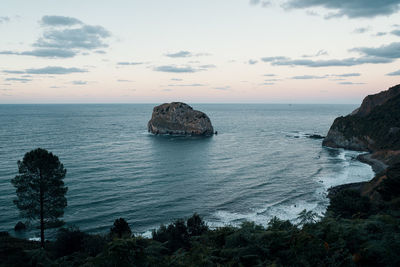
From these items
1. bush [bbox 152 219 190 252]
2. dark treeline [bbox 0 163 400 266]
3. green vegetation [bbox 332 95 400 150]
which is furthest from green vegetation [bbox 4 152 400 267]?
green vegetation [bbox 332 95 400 150]

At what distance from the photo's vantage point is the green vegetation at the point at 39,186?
3103 cm

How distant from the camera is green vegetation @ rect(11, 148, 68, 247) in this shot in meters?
31.0

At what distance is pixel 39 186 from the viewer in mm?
31281

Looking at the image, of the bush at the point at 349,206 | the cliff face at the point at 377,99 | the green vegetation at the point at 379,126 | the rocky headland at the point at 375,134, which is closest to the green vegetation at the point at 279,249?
the bush at the point at 349,206

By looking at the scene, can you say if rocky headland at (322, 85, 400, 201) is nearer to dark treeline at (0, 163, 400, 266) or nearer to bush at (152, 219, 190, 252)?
bush at (152, 219, 190, 252)

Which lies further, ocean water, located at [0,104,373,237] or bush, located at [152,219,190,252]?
ocean water, located at [0,104,373,237]

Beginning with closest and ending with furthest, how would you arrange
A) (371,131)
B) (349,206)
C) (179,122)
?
(349,206)
(371,131)
(179,122)

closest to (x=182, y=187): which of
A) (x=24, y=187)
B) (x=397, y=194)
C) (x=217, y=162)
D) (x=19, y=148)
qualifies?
(x=217, y=162)

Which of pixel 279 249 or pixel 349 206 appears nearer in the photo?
pixel 279 249

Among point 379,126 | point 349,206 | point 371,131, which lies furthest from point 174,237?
point 371,131

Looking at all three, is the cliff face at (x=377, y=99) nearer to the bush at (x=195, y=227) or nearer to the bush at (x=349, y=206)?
the bush at (x=349, y=206)

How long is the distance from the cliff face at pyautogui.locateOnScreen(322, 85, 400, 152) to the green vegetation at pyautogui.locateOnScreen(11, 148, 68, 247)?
8698 centimetres

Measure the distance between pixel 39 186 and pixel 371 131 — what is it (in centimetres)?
10270

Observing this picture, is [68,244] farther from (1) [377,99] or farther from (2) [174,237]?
(1) [377,99]
